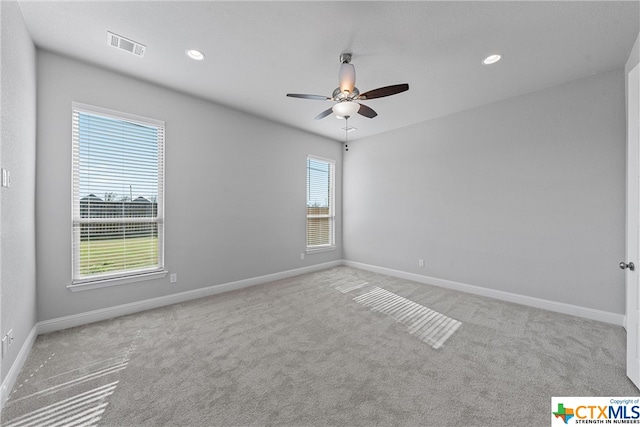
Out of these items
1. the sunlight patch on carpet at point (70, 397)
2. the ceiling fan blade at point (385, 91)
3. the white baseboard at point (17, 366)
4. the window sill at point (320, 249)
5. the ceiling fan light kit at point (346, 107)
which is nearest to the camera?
the sunlight patch on carpet at point (70, 397)

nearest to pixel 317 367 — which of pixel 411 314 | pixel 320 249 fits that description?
pixel 411 314

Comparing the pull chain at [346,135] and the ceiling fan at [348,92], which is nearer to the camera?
the ceiling fan at [348,92]

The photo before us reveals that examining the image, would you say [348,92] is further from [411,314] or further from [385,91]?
[411,314]

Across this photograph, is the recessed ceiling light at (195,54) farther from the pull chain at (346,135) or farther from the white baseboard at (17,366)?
the white baseboard at (17,366)

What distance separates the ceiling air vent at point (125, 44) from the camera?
235cm

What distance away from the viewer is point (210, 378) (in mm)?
1909

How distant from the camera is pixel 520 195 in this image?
3.52 m

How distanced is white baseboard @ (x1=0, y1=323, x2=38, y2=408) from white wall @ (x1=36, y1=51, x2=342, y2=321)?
0.94ft

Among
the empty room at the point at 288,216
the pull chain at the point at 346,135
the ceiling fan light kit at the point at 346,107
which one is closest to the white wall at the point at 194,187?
the empty room at the point at 288,216

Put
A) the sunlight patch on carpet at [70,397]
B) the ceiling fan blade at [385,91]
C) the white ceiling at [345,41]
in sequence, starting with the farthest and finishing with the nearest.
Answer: the ceiling fan blade at [385,91] < the white ceiling at [345,41] < the sunlight patch on carpet at [70,397]

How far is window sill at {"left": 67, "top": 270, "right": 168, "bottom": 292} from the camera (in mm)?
2744

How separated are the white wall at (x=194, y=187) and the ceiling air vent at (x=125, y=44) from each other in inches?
26.4

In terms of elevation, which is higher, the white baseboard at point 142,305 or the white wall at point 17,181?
the white wall at point 17,181

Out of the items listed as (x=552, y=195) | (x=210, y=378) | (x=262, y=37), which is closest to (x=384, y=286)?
(x=552, y=195)
